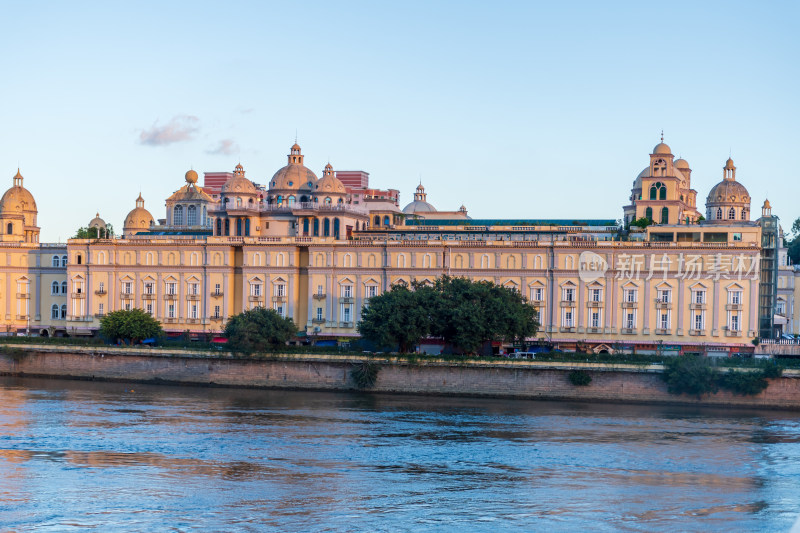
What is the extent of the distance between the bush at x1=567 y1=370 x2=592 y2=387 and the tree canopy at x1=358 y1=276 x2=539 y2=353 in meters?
5.95

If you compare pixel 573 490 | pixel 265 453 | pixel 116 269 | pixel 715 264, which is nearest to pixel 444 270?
pixel 715 264

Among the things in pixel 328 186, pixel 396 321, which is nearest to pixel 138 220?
pixel 328 186

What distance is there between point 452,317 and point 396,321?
3623 mm

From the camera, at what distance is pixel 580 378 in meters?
70.9

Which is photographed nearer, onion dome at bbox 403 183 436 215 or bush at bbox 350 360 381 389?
bush at bbox 350 360 381 389

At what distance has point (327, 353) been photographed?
76.6m

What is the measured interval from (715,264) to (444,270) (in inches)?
766

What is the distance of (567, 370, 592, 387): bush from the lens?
233 ft

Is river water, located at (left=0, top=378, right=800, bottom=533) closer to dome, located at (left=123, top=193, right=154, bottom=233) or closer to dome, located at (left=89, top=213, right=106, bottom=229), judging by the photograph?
dome, located at (left=123, top=193, right=154, bottom=233)

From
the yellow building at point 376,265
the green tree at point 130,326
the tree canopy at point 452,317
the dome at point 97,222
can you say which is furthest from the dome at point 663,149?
the dome at point 97,222

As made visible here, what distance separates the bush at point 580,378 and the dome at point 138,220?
53103mm

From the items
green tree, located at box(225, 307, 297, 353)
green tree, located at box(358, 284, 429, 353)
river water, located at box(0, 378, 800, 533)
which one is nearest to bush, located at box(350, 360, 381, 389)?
green tree, located at box(358, 284, 429, 353)

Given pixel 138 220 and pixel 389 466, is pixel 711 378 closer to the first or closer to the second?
pixel 389 466

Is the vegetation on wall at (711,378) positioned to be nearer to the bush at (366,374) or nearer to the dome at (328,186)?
the bush at (366,374)
